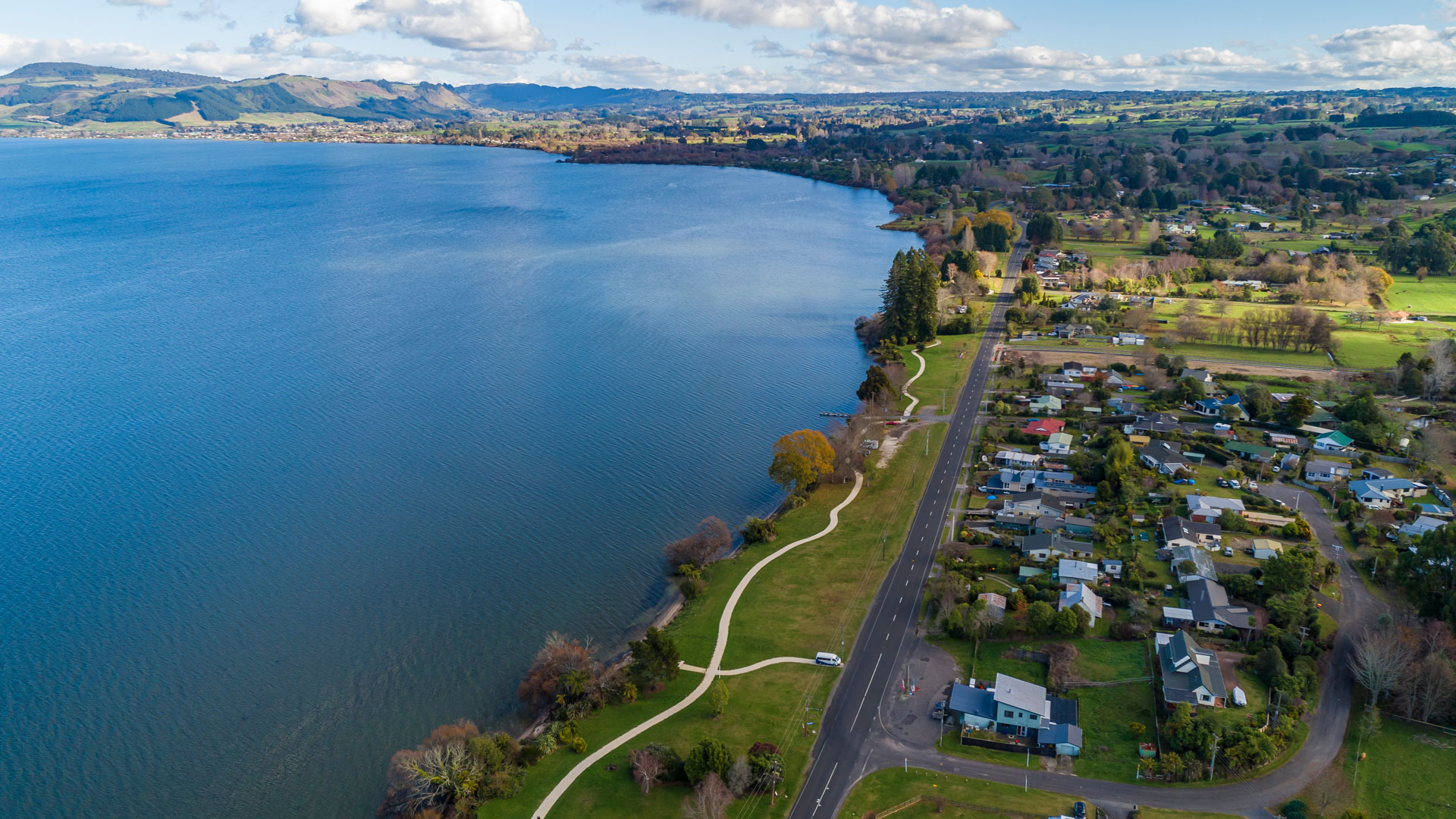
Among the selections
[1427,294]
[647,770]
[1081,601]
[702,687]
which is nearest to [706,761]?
[647,770]

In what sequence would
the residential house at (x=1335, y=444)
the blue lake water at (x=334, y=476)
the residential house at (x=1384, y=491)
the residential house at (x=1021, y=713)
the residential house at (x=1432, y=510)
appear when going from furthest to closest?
the residential house at (x=1335, y=444)
the residential house at (x=1384, y=491)
the residential house at (x=1432, y=510)
the blue lake water at (x=334, y=476)
the residential house at (x=1021, y=713)

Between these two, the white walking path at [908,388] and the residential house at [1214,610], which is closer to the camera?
the residential house at [1214,610]

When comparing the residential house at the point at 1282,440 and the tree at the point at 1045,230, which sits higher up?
the tree at the point at 1045,230

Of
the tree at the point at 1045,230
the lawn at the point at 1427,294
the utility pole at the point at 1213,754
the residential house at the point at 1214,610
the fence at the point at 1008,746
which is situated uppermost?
the tree at the point at 1045,230

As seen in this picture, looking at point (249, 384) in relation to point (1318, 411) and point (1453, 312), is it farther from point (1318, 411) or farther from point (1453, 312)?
point (1453, 312)

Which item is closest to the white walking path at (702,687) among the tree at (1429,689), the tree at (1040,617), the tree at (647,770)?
the tree at (647,770)

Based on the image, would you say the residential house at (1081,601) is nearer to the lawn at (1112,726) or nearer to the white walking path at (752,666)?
the lawn at (1112,726)

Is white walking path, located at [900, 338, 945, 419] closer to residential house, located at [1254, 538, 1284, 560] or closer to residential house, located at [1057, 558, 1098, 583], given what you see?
residential house, located at [1057, 558, 1098, 583]

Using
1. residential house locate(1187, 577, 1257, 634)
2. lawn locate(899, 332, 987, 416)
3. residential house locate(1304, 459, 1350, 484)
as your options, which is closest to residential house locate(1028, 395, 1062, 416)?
lawn locate(899, 332, 987, 416)
